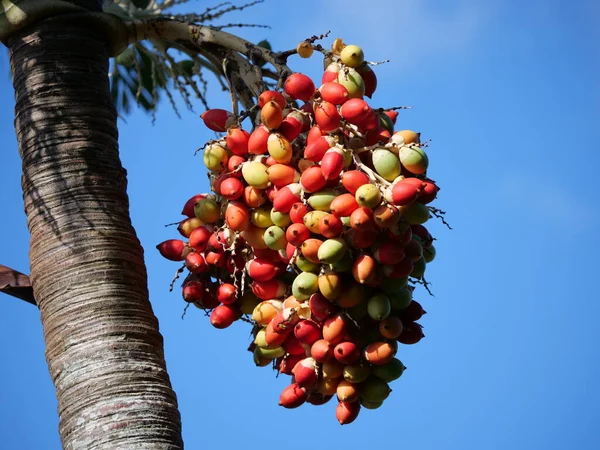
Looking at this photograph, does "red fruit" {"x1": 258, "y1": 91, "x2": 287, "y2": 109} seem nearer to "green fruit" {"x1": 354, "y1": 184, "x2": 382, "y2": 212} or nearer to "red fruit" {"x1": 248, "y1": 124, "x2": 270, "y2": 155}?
"red fruit" {"x1": 248, "y1": 124, "x2": 270, "y2": 155}

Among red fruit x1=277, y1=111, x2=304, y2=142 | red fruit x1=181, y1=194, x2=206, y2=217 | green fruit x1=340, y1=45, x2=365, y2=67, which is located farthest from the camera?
red fruit x1=181, y1=194, x2=206, y2=217

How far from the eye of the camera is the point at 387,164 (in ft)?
8.06

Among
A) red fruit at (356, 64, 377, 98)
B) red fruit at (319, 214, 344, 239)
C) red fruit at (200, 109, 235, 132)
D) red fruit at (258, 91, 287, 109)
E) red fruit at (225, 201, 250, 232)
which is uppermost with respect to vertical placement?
red fruit at (200, 109, 235, 132)

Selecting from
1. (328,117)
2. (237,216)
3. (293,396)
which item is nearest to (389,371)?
(293,396)

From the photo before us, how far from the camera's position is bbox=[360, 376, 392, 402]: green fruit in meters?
2.51

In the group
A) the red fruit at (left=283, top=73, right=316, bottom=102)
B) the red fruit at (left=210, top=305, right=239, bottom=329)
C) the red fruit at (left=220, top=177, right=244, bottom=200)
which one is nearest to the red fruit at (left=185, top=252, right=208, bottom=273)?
the red fruit at (left=210, top=305, right=239, bottom=329)

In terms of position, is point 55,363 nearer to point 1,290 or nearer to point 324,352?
point 1,290

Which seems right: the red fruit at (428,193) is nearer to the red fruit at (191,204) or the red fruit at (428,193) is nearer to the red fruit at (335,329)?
the red fruit at (335,329)

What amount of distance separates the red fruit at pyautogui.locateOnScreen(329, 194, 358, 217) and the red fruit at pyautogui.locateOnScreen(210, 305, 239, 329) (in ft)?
1.67

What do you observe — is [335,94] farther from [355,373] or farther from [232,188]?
[355,373]

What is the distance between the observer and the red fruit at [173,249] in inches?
111

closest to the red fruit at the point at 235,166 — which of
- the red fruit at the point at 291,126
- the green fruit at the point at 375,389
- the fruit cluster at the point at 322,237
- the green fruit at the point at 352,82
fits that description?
the fruit cluster at the point at 322,237

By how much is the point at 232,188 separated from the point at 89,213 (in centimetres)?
41

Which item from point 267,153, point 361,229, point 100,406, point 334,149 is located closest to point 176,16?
point 267,153
